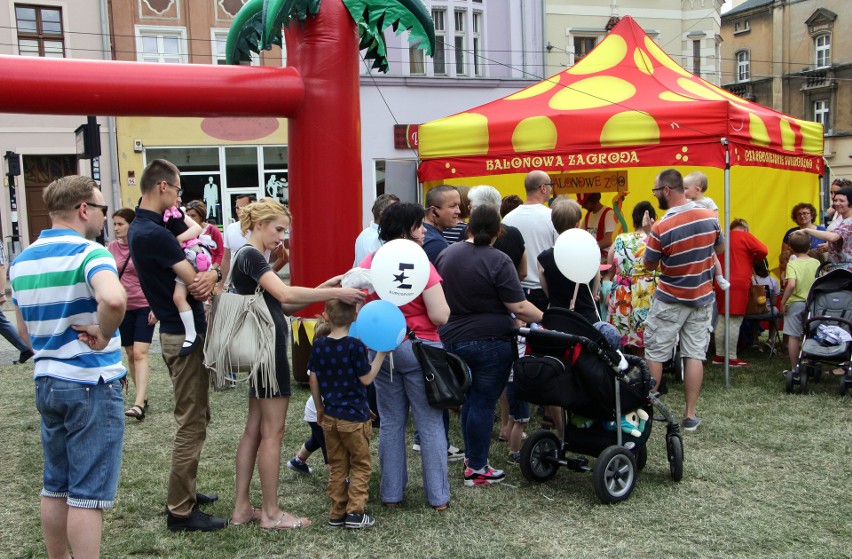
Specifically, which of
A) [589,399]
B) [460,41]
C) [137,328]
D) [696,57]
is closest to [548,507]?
[589,399]

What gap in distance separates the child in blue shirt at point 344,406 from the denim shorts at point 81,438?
1025 mm

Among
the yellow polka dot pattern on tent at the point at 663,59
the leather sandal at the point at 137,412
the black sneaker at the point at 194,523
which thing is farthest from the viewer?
the yellow polka dot pattern on tent at the point at 663,59

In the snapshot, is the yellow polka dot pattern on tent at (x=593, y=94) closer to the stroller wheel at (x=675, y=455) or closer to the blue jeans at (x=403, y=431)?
the stroller wheel at (x=675, y=455)

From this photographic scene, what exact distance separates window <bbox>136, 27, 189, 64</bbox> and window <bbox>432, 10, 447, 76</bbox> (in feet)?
20.5

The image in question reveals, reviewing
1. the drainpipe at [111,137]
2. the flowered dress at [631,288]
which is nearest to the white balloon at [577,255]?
the flowered dress at [631,288]

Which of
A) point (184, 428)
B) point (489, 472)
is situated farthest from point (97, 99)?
point (489, 472)

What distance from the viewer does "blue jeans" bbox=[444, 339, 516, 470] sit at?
4395 millimetres

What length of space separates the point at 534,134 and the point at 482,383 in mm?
4095

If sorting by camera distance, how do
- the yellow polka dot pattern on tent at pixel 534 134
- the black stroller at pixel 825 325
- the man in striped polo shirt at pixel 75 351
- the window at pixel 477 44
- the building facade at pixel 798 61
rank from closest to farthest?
the man in striped polo shirt at pixel 75 351 < the black stroller at pixel 825 325 < the yellow polka dot pattern on tent at pixel 534 134 < the window at pixel 477 44 < the building facade at pixel 798 61

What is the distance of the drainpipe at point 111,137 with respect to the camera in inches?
756

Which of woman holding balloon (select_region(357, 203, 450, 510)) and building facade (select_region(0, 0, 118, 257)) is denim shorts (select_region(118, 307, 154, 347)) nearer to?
woman holding balloon (select_region(357, 203, 450, 510))

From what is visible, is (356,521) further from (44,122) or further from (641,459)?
(44,122)

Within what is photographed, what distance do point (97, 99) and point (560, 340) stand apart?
3954 millimetres

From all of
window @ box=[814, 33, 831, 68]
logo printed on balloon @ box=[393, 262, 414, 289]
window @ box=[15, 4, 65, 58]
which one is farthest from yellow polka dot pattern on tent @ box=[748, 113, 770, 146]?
window @ box=[814, 33, 831, 68]
